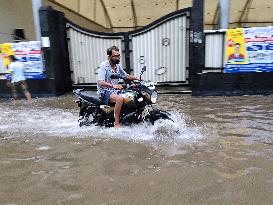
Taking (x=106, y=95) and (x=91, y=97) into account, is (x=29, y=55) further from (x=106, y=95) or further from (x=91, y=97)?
(x=106, y=95)

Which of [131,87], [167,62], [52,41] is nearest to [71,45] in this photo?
[52,41]

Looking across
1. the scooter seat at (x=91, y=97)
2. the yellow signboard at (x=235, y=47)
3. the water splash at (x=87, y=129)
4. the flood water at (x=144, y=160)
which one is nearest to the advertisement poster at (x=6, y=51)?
the water splash at (x=87, y=129)

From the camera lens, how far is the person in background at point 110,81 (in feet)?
19.7

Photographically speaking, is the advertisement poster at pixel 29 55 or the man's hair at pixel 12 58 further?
the advertisement poster at pixel 29 55

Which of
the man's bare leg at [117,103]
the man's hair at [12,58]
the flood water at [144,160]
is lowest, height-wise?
the flood water at [144,160]

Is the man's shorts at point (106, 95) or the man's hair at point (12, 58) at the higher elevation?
the man's hair at point (12, 58)

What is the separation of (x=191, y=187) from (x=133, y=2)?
1523 cm

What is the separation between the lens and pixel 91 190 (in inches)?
153

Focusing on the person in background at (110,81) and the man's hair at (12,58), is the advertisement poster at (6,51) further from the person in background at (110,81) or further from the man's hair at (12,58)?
the person in background at (110,81)

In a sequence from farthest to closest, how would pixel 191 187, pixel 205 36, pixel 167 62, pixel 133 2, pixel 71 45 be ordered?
pixel 133 2 < pixel 71 45 < pixel 167 62 < pixel 205 36 < pixel 191 187

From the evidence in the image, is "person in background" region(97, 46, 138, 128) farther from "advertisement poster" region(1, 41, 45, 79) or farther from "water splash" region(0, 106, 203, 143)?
"advertisement poster" region(1, 41, 45, 79)

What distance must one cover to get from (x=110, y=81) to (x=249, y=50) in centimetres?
464

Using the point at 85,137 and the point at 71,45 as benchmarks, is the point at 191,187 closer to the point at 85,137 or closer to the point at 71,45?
the point at 85,137

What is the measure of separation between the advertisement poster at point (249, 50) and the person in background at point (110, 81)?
162 inches
